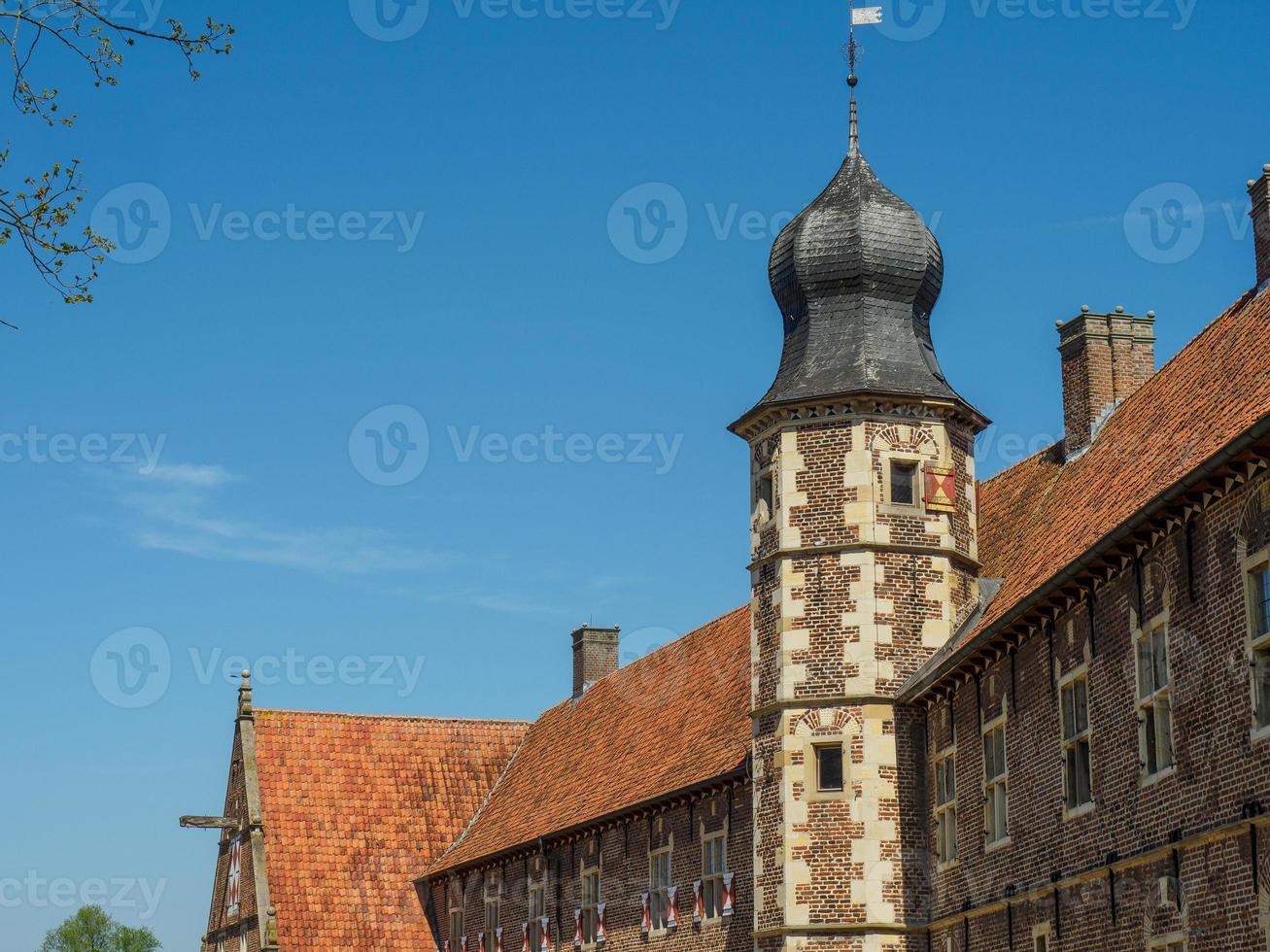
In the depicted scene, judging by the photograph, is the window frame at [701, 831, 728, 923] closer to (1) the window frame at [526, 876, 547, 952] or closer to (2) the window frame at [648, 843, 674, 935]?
(2) the window frame at [648, 843, 674, 935]

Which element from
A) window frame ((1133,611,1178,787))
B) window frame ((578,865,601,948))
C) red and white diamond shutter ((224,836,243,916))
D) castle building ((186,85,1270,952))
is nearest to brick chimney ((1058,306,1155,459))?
castle building ((186,85,1270,952))

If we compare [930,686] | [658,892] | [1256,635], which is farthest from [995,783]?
[658,892]

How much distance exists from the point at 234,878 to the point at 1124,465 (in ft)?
82.6

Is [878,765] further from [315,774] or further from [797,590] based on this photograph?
[315,774]

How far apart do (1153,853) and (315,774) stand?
1044 inches

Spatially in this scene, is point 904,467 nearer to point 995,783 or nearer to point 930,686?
point 930,686

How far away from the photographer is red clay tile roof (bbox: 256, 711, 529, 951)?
38156mm

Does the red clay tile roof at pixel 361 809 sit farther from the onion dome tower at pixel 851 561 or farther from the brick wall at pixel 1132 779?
the brick wall at pixel 1132 779

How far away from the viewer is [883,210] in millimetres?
25125

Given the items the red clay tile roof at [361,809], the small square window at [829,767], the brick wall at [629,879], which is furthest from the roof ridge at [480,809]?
the small square window at [829,767]

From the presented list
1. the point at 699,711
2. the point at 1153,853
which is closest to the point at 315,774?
the point at 699,711

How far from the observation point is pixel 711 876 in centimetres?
2738

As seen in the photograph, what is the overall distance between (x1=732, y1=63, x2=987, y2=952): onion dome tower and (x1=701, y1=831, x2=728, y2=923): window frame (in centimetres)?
301

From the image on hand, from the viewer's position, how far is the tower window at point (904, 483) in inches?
961
